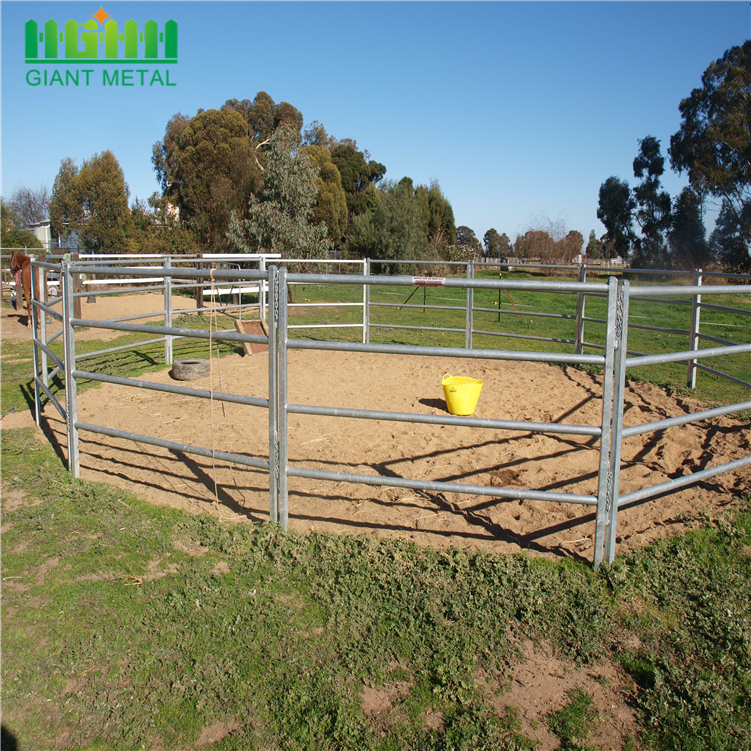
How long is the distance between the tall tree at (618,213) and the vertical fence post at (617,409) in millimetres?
38340

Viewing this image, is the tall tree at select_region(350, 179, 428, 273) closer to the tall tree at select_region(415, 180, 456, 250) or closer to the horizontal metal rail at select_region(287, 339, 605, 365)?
the tall tree at select_region(415, 180, 456, 250)

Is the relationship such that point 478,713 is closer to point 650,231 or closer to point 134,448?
point 134,448

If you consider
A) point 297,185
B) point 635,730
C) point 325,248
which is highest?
point 297,185

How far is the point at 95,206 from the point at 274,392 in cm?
3265

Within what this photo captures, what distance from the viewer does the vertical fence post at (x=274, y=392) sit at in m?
3.40

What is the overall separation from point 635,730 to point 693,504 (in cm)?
224

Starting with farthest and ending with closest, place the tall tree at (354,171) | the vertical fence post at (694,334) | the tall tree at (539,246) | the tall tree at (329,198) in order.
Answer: the tall tree at (354,171), the tall tree at (539,246), the tall tree at (329,198), the vertical fence post at (694,334)

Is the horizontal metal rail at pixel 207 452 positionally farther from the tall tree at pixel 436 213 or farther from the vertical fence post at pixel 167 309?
the tall tree at pixel 436 213

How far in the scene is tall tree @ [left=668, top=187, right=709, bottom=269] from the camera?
103 feet

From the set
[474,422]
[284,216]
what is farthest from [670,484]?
[284,216]

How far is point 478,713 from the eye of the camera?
7.22ft

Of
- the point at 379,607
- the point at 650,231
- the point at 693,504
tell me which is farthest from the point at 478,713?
the point at 650,231

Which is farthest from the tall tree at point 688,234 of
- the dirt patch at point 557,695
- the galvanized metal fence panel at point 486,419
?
the dirt patch at point 557,695

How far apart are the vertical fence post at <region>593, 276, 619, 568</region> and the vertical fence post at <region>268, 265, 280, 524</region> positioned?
5.72 feet
